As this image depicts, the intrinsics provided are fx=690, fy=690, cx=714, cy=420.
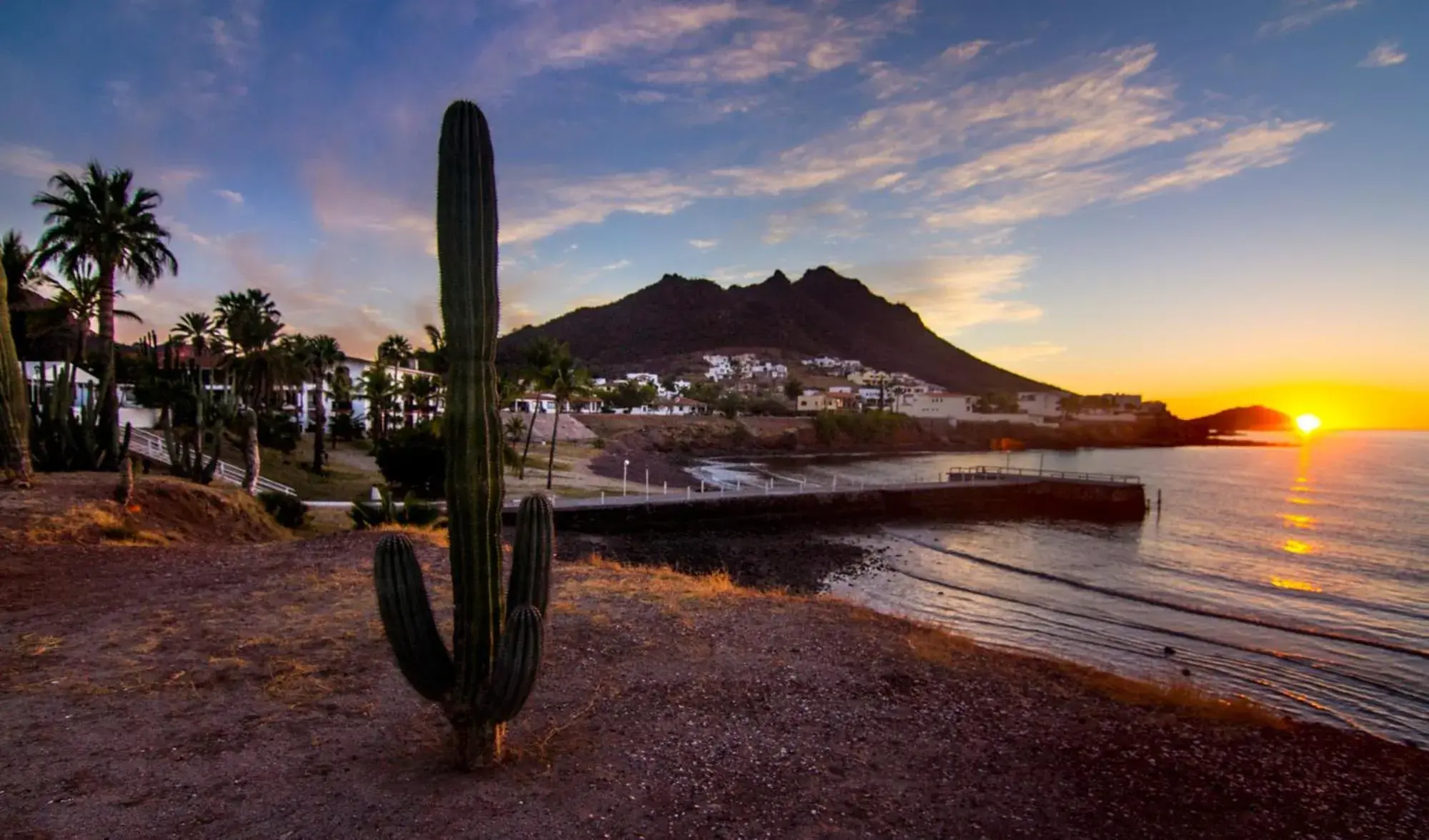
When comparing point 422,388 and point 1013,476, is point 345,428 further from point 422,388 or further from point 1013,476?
point 1013,476

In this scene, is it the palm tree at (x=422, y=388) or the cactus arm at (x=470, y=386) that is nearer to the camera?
the cactus arm at (x=470, y=386)

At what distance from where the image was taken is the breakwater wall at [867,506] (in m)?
35.6

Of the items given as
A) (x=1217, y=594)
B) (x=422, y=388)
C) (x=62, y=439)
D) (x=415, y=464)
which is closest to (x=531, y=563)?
(x=62, y=439)

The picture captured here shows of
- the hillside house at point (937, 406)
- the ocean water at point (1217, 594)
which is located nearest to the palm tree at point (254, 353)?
the ocean water at point (1217, 594)

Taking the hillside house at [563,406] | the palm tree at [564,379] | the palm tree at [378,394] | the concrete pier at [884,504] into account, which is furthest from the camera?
the hillside house at [563,406]

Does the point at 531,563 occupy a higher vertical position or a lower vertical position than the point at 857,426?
lower

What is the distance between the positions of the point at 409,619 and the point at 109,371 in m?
26.4

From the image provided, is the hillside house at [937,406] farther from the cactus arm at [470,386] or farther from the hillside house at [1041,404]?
the cactus arm at [470,386]

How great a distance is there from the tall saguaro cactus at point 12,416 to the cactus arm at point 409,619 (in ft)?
56.0

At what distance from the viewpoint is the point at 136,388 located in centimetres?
3884

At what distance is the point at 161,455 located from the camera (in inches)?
1110

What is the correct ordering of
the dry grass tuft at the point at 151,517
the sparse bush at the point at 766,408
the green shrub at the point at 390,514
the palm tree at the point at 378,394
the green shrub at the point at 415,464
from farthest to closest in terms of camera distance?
the sparse bush at the point at 766,408
the palm tree at the point at 378,394
the green shrub at the point at 415,464
the green shrub at the point at 390,514
the dry grass tuft at the point at 151,517

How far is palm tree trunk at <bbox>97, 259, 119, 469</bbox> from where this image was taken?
21.6 metres

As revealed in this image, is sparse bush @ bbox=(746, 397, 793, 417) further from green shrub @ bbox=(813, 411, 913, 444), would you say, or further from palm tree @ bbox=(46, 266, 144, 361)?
palm tree @ bbox=(46, 266, 144, 361)
